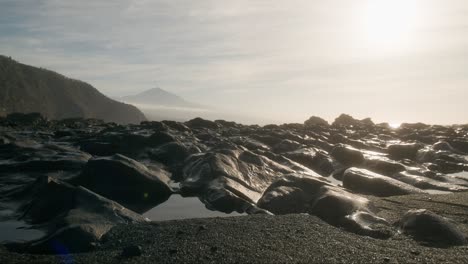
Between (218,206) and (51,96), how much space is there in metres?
70.5

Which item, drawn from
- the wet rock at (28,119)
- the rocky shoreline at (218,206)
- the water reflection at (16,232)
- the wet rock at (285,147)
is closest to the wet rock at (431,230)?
the rocky shoreline at (218,206)

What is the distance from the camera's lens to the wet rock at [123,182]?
8180 mm

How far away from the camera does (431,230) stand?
6137 millimetres

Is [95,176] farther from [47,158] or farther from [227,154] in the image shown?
[227,154]

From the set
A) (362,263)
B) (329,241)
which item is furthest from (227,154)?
(362,263)

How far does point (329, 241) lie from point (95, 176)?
17.2 feet

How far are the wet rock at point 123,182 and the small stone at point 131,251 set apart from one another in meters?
3.23

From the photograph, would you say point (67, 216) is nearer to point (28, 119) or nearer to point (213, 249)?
point (213, 249)

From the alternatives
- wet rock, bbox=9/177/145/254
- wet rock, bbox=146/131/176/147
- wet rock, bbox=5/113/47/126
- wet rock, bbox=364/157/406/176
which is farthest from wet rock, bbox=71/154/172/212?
wet rock, bbox=5/113/47/126

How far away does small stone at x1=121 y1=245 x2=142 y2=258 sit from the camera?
184 inches

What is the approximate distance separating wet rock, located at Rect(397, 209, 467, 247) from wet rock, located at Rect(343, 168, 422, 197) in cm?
323

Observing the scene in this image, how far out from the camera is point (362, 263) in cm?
483

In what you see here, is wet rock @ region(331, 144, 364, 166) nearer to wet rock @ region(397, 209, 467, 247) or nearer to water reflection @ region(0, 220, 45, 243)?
wet rock @ region(397, 209, 467, 247)

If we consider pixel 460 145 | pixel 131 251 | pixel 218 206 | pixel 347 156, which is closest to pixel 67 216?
pixel 131 251
